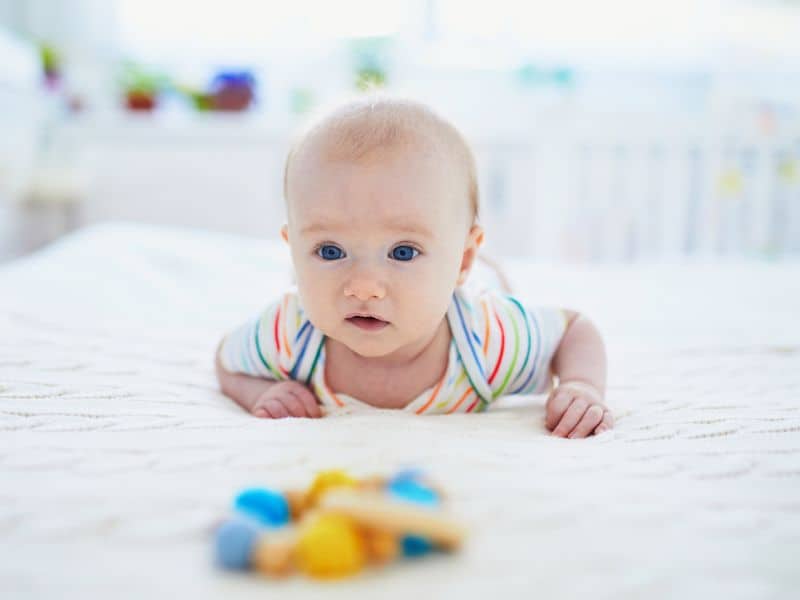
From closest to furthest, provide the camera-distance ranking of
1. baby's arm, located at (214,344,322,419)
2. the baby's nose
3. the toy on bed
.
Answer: the toy on bed → the baby's nose → baby's arm, located at (214,344,322,419)

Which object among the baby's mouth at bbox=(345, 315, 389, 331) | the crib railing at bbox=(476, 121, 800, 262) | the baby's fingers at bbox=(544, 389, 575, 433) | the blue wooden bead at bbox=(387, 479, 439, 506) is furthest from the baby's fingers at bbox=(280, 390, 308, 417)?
the crib railing at bbox=(476, 121, 800, 262)

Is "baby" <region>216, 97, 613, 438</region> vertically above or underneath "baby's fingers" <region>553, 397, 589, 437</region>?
above

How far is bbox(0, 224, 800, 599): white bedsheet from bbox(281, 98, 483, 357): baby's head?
11cm

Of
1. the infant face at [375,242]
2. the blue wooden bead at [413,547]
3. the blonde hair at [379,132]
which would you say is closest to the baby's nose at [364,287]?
the infant face at [375,242]

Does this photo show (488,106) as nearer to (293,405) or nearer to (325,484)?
(293,405)

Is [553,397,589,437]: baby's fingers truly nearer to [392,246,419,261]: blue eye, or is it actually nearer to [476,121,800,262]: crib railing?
[392,246,419,261]: blue eye

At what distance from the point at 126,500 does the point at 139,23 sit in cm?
262

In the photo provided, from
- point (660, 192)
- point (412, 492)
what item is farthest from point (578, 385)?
point (660, 192)

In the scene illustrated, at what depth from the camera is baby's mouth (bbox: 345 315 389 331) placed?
86cm

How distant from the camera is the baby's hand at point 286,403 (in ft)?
3.01

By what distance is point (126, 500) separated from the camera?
590 millimetres

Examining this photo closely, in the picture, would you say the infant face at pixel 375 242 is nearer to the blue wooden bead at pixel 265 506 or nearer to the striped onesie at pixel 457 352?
the striped onesie at pixel 457 352

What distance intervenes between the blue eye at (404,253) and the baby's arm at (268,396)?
0.20 meters

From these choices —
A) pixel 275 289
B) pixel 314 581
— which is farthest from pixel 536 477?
pixel 275 289
